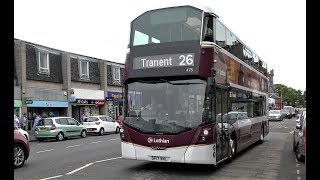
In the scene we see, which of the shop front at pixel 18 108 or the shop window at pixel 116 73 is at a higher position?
the shop window at pixel 116 73

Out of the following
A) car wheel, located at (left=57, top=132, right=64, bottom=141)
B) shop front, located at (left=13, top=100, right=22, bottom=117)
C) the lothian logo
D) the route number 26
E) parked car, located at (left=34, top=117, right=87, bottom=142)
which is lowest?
car wheel, located at (left=57, top=132, right=64, bottom=141)

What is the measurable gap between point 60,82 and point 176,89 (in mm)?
26136

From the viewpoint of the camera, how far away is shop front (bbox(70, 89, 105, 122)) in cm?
3575

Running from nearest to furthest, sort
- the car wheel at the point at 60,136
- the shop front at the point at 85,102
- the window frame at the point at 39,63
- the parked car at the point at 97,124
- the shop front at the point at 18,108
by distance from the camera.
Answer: the car wheel at the point at 60,136, the parked car at the point at 97,124, the shop front at the point at 18,108, the window frame at the point at 39,63, the shop front at the point at 85,102

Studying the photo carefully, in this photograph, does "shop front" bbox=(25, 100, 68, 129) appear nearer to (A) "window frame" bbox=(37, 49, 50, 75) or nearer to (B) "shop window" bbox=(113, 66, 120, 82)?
(A) "window frame" bbox=(37, 49, 50, 75)

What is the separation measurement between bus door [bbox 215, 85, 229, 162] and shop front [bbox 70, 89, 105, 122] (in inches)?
984

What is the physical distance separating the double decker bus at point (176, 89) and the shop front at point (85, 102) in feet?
82.6

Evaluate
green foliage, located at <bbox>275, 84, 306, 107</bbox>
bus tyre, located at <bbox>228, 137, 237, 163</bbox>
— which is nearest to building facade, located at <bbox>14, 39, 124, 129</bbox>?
bus tyre, located at <bbox>228, 137, 237, 163</bbox>

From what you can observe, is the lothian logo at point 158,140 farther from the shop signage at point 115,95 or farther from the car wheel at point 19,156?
the shop signage at point 115,95

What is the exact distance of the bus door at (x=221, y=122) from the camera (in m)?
10.5

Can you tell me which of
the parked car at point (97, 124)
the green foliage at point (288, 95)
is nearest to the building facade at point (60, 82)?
the parked car at point (97, 124)

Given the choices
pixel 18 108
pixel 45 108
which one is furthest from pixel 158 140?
pixel 45 108

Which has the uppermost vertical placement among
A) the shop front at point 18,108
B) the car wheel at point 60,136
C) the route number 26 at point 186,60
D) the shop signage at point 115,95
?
the route number 26 at point 186,60
